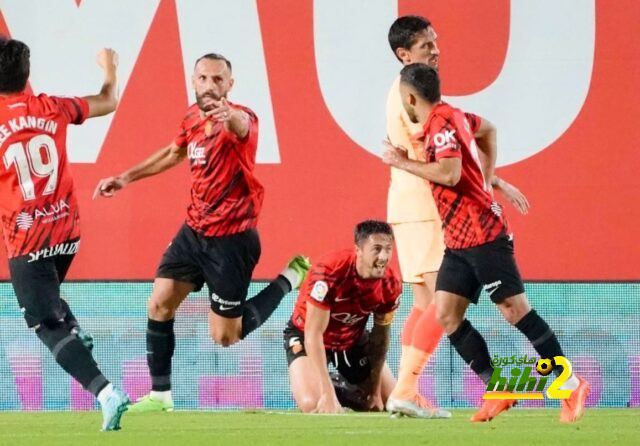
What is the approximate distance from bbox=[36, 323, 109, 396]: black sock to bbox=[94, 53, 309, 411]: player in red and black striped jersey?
4.90 ft

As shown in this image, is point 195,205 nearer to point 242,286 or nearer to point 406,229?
point 242,286

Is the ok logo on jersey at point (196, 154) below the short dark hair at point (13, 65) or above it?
below

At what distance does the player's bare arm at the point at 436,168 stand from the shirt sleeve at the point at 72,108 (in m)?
1.33

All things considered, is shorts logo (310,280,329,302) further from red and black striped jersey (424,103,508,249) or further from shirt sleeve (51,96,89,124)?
shirt sleeve (51,96,89,124)

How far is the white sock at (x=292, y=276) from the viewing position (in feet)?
29.6

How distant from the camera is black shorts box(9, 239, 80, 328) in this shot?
6547 millimetres

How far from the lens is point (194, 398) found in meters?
9.39

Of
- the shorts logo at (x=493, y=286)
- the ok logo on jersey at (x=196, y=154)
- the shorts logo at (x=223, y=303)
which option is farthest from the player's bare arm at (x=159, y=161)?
the shorts logo at (x=493, y=286)

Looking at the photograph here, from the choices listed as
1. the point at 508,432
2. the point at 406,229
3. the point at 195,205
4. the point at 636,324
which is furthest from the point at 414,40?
the point at 636,324

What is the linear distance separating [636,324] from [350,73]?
2318mm

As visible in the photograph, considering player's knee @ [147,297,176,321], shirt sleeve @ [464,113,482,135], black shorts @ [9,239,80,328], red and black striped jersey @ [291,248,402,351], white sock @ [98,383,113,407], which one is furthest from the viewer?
player's knee @ [147,297,176,321]

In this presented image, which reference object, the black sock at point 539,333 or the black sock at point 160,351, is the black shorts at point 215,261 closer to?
the black sock at point 160,351

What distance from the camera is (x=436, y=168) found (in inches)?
261

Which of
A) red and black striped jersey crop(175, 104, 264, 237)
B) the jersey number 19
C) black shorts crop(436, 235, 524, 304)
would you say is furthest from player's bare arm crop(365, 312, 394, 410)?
the jersey number 19
